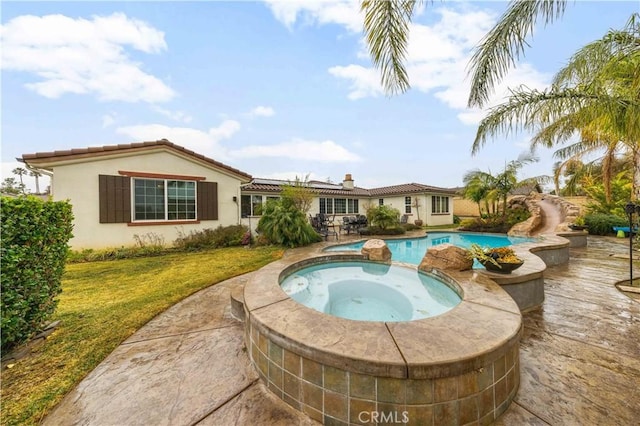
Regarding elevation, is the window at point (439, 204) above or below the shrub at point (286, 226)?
above

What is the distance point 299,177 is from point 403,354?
10.0 m

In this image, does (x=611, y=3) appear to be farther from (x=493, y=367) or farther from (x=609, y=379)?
(x=493, y=367)

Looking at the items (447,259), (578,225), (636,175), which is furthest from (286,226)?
(578,225)

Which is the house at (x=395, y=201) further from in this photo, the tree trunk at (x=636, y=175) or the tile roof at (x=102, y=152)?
the tree trunk at (x=636, y=175)

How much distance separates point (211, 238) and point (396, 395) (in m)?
9.57

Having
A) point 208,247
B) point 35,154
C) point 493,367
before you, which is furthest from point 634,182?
point 35,154

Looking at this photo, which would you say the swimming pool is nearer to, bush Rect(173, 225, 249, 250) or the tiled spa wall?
bush Rect(173, 225, 249, 250)

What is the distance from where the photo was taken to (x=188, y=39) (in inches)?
317

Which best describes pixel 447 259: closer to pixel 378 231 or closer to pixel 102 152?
pixel 378 231

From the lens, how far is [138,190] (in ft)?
29.2

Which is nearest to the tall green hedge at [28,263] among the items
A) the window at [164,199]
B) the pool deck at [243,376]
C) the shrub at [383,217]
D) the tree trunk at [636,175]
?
the pool deck at [243,376]

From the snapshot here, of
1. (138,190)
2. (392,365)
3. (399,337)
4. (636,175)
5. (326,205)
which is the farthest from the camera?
(326,205)

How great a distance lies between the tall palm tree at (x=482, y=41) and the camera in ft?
13.0

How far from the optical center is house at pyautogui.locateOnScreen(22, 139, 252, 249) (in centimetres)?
767
